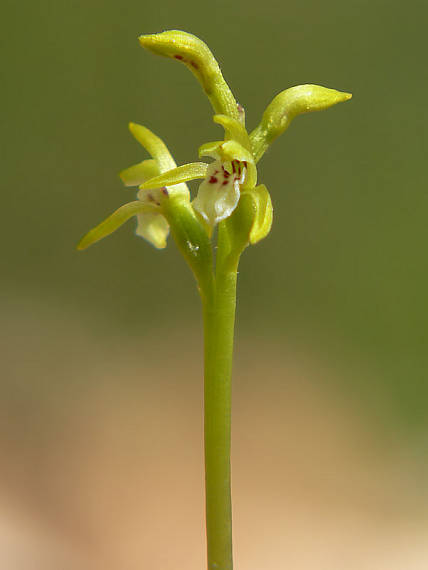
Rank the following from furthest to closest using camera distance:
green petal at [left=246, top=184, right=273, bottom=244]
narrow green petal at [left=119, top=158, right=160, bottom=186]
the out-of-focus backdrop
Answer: the out-of-focus backdrop
narrow green petal at [left=119, top=158, right=160, bottom=186]
green petal at [left=246, top=184, right=273, bottom=244]

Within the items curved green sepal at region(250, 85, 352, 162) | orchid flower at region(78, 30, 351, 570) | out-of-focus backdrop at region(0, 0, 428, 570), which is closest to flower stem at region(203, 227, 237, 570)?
orchid flower at region(78, 30, 351, 570)

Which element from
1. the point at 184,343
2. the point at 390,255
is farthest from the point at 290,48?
the point at 184,343

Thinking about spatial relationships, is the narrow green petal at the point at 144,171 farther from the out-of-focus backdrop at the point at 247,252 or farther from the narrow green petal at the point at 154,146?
the out-of-focus backdrop at the point at 247,252

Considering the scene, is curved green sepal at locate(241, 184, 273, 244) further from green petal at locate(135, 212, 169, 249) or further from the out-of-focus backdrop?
the out-of-focus backdrop

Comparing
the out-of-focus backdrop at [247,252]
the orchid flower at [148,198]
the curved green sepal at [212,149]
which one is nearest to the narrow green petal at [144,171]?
the orchid flower at [148,198]

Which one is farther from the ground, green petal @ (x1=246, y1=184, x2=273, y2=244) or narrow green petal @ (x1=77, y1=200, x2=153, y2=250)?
narrow green petal @ (x1=77, y1=200, x2=153, y2=250)

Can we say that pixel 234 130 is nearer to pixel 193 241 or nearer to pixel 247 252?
pixel 193 241
